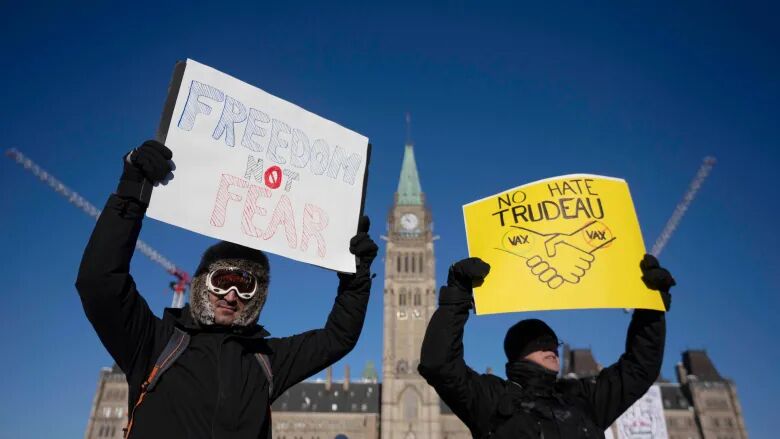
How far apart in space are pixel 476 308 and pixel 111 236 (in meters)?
2.36

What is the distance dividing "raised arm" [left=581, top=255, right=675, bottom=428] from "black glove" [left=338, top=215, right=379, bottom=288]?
75.5 inches

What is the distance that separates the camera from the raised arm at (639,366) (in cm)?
394

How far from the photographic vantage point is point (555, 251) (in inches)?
162

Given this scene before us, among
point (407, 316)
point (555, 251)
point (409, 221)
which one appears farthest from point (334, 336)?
point (409, 221)

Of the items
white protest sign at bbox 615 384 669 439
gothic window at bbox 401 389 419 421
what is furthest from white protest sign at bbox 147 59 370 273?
gothic window at bbox 401 389 419 421

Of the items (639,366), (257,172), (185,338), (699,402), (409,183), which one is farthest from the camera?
(409,183)

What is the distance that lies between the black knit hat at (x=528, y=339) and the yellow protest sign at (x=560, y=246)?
0.18m

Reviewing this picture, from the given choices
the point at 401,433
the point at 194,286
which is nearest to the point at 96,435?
the point at 401,433

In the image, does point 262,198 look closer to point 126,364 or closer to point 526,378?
point 126,364

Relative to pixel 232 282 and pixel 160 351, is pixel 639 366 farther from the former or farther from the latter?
pixel 160 351

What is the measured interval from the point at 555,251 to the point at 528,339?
76 centimetres

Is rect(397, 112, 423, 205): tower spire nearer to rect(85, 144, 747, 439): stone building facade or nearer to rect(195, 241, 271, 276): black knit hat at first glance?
rect(85, 144, 747, 439): stone building facade

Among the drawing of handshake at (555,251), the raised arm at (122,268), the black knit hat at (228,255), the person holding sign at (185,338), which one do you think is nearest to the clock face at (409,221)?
the drawing of handshake at (555,251)

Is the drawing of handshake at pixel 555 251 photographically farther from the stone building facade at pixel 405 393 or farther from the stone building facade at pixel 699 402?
the stone building facade at pixel 699 402
